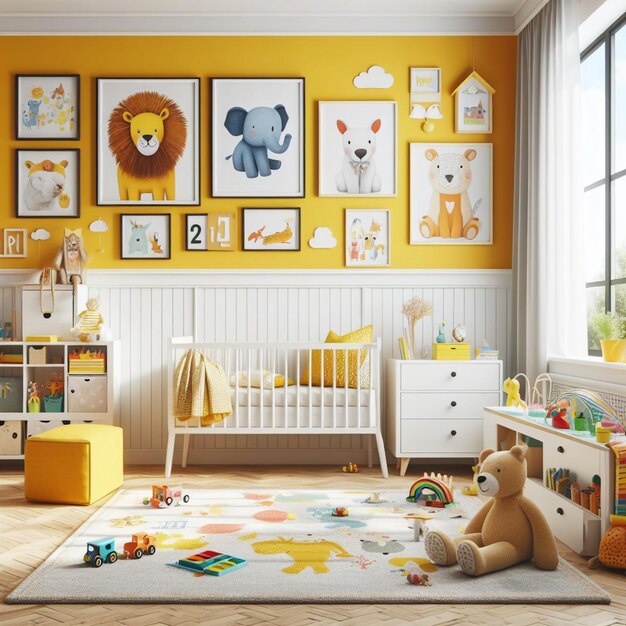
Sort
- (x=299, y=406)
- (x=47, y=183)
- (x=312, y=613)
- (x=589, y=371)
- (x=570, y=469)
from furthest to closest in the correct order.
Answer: (x=47, y=183), (x=299, y=406), (x=589, y=371), (x=570, y=469), (x=312, y=613)

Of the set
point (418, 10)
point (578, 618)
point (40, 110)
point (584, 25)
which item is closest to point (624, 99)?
point (584, 25)

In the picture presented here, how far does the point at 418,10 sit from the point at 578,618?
3558mm

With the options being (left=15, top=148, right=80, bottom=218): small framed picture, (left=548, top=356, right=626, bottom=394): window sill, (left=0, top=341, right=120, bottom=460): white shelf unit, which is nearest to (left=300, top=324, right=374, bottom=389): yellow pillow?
(left=548, top=356, right=626, bottom=394): window sill

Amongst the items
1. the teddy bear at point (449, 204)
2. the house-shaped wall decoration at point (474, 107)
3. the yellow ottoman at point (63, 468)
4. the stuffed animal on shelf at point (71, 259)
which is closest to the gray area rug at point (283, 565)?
the yellow ottoman at point (63, 468)

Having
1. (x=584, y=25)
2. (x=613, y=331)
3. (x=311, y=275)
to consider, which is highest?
(x=584, y=25)

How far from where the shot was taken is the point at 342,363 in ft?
12.9

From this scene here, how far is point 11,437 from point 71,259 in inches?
42.1

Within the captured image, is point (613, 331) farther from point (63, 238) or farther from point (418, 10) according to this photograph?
point (63, 238)

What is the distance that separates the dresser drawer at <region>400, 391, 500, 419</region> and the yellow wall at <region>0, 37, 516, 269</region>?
89 cm

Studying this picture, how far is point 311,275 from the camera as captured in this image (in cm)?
430

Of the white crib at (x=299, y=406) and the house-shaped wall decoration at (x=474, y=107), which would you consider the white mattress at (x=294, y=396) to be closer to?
the white crib at (x=299, y=406)

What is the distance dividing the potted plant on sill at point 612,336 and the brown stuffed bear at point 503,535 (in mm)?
981

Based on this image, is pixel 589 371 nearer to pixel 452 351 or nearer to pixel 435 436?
pixel 452 351

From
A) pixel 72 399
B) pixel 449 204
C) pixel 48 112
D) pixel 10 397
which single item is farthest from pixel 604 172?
pixel 10 397
